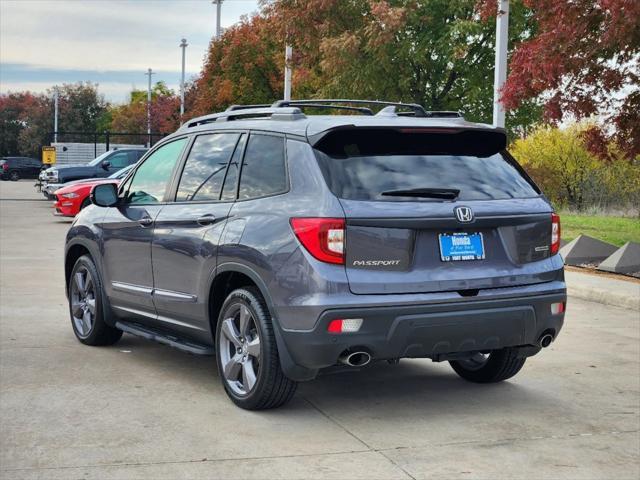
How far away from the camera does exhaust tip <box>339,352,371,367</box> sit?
5.70 meters

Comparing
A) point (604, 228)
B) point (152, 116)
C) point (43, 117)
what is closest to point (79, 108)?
point (43, 117)

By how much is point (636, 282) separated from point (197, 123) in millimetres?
7715

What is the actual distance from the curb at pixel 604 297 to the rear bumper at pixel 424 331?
563 cm

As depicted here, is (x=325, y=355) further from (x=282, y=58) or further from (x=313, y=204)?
(x=282, y=58)

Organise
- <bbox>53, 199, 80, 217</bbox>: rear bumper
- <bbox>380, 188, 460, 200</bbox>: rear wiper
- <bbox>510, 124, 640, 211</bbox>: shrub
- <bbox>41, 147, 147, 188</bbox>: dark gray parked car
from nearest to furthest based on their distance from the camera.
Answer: <bbox>380, 188, 460, 200</bbox>: rear wiper < <bbox>53, 199, 80, 217</bbox>: rear bumper < <bbox>510, 124, 640, 211</bbox>: shrub < <bbox>41, 147, 147, 188</bbox>: dark gray parked car

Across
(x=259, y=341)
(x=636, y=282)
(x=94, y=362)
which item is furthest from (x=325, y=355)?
(x=636, y=282)

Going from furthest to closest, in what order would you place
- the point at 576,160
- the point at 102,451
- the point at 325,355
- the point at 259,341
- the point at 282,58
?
the point at 282,58
the point at 576,160
the point at 259,341
the point at 325,355
the point at 102,451

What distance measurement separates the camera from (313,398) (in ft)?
21.6

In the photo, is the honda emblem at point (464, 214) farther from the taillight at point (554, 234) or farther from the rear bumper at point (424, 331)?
the taillight at point (554, 234)

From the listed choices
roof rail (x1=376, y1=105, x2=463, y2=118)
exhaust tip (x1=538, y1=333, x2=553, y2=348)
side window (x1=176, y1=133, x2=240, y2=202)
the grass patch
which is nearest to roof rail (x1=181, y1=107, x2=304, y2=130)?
side window (x1=176, y1=133, x2=240, y2=202)

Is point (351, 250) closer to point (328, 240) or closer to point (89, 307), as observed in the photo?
point (328, 240)

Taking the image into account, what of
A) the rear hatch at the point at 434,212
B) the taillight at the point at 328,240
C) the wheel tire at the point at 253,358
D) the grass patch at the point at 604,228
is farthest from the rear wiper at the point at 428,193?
the grass patch at the point at 604,228

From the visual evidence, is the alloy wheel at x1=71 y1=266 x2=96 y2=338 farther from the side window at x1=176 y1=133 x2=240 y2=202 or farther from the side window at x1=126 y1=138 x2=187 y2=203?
the side window at x1=176 y1=133 x2=240 y2=202

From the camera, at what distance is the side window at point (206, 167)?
6.77 m
